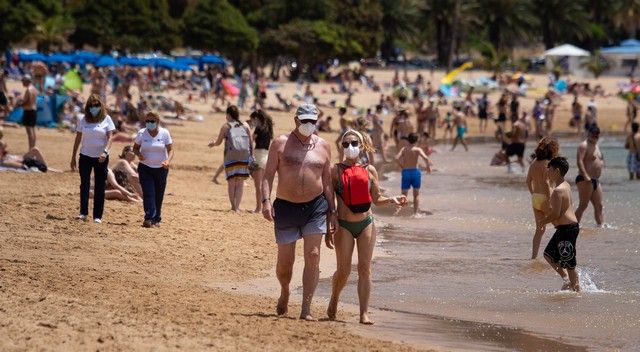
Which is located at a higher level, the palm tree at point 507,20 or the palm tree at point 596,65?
the palm tree at point 507,20

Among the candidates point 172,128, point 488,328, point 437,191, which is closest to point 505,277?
point 488,328

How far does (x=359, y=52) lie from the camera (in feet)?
186

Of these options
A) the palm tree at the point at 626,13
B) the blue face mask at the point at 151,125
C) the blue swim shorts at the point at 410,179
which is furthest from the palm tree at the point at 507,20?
the blue face mask at the point at 151,125

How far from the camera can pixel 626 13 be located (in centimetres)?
7381

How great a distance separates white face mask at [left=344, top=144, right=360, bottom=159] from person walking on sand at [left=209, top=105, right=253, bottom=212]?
562 cm

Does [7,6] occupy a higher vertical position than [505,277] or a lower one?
higher

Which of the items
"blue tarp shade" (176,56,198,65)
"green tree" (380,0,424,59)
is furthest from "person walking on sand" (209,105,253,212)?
"green tree" (380,0,424,59)

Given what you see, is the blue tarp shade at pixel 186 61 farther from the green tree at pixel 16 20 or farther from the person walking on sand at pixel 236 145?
the person walking on sand at pixel 236 145

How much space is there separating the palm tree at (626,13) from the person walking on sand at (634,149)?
51.1 meters

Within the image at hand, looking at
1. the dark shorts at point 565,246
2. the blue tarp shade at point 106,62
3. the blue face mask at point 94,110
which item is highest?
the blue tarp shade at point 106,62

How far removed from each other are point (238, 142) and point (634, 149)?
10937 millimetres

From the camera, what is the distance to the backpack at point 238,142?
14.0 meters

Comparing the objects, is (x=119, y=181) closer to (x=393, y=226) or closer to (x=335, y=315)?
(x=393, y=226)

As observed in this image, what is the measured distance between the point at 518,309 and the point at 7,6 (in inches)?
1724
